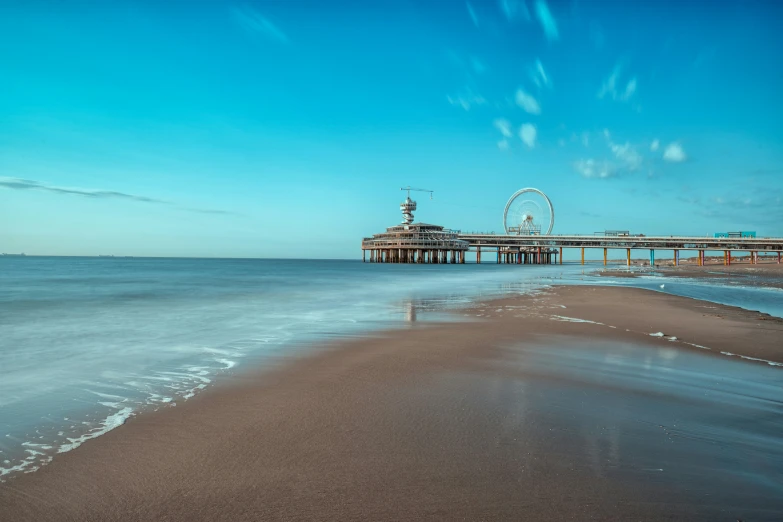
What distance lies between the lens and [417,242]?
119438mm

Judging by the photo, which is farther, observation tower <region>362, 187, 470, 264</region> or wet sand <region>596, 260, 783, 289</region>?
observation tower <region>362, 187, 470, 264</region>

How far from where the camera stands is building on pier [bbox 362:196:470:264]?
391 ft

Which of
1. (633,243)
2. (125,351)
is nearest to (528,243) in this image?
(633,243)

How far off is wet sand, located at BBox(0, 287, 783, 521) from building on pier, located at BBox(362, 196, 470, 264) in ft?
370

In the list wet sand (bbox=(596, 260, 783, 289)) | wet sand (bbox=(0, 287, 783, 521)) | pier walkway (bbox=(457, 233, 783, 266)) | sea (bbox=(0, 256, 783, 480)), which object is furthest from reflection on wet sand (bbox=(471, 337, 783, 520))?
pier walkway (bbox=(457, 233, 783, 266))

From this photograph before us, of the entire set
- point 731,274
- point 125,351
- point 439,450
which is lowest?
point 125,351

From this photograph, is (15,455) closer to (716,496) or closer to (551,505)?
(551,505)

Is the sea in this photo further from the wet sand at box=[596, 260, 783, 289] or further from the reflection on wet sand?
the wet sand at box=[596, 260, 783, 289]

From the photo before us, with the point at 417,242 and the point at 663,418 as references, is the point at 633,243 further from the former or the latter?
the point at 663,418

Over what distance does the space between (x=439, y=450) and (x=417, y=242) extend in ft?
381

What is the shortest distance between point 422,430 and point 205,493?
1.95m

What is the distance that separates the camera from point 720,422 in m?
4.34

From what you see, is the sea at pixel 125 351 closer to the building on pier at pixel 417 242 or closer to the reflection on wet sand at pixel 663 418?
the reflection on wet sand at pixel 663 418

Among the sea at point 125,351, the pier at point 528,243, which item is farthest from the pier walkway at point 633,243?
the sea at point 125,351
